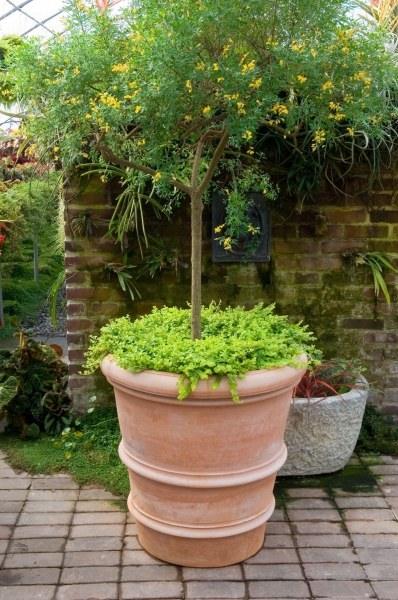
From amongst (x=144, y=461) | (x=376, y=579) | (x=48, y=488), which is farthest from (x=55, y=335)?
(x=376, y=579)

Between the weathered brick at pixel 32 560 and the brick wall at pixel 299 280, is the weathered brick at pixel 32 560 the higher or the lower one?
the lower one

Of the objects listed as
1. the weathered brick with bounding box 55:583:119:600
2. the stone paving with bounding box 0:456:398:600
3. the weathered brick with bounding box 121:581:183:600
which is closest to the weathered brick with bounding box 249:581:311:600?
the stone paving with bounding box 0:456:398:600

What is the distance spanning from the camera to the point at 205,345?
7.91ft

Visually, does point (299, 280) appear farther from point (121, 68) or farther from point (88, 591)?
point (88, 591)

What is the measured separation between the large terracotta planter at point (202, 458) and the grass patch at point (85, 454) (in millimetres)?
583

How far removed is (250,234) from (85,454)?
147 centimetres

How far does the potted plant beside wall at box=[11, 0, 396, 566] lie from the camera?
2.03 meters

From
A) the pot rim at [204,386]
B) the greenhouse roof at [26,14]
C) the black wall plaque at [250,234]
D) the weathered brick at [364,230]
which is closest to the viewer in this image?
the pot rim at [204,386]

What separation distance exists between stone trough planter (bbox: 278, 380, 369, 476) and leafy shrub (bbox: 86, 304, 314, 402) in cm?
46

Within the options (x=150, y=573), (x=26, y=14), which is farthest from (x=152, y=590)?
(x=26, y=14)

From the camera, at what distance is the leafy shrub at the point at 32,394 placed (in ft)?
11.8

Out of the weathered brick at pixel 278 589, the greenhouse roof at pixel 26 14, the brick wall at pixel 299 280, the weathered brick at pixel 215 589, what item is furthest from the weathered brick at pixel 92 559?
the greenhouse roof at pixel 26 14

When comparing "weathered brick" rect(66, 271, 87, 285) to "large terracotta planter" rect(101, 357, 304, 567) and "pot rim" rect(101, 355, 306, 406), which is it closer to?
"large terracotta planter" rect(101, 357, 304, 567)

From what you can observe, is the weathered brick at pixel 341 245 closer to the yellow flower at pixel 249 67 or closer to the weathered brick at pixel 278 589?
the yellow flower at pixel 249 67
